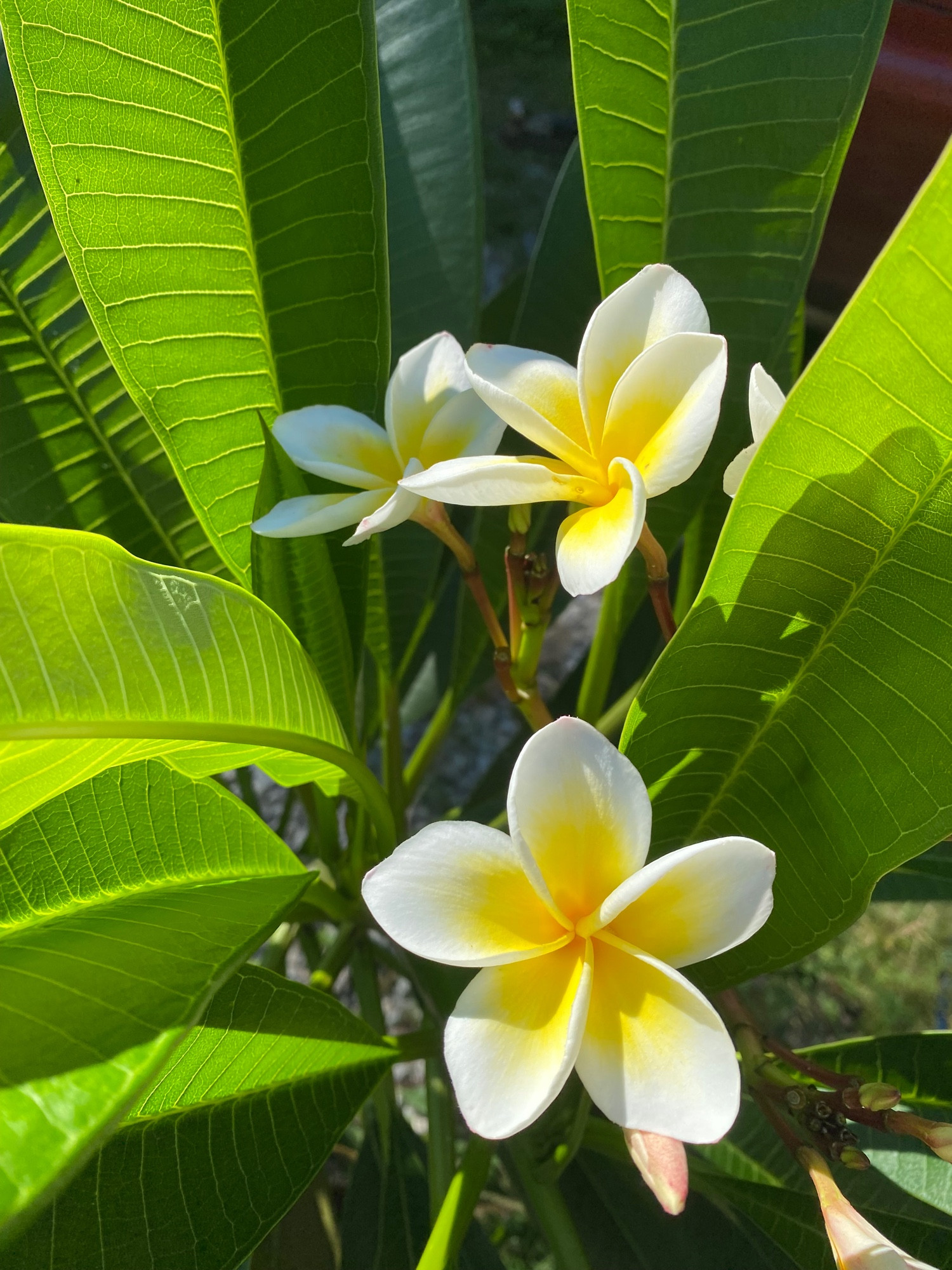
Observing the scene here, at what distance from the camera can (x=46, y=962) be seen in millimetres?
390

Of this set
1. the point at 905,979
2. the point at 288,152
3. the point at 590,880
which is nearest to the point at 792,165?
the point at 288,152

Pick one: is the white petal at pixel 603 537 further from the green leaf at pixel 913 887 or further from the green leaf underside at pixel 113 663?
the green leaf at pixel 913 887

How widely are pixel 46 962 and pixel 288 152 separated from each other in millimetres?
504

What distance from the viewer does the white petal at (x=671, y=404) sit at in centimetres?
42

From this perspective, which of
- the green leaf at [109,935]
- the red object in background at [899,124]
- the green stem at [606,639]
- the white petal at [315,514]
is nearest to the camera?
the green leaf at [109,935]

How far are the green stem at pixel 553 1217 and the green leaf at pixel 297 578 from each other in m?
0.49

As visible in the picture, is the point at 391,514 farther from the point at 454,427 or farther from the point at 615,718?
the point at 615,718

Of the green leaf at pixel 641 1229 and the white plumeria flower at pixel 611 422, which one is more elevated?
the white plumeria flower at pixel 611 422

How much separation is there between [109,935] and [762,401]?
425 mm

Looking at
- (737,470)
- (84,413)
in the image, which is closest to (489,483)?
(737,470)

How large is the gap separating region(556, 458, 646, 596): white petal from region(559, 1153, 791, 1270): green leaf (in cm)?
67

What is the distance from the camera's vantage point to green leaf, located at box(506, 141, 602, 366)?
90 centimetres

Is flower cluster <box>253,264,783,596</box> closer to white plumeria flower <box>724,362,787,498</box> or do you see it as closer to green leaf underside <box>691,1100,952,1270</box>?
white plumeria flower <box>724,362,787,498</box>

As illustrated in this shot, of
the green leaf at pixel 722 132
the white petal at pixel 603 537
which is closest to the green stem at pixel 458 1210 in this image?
the white petal at pixel 603 537
